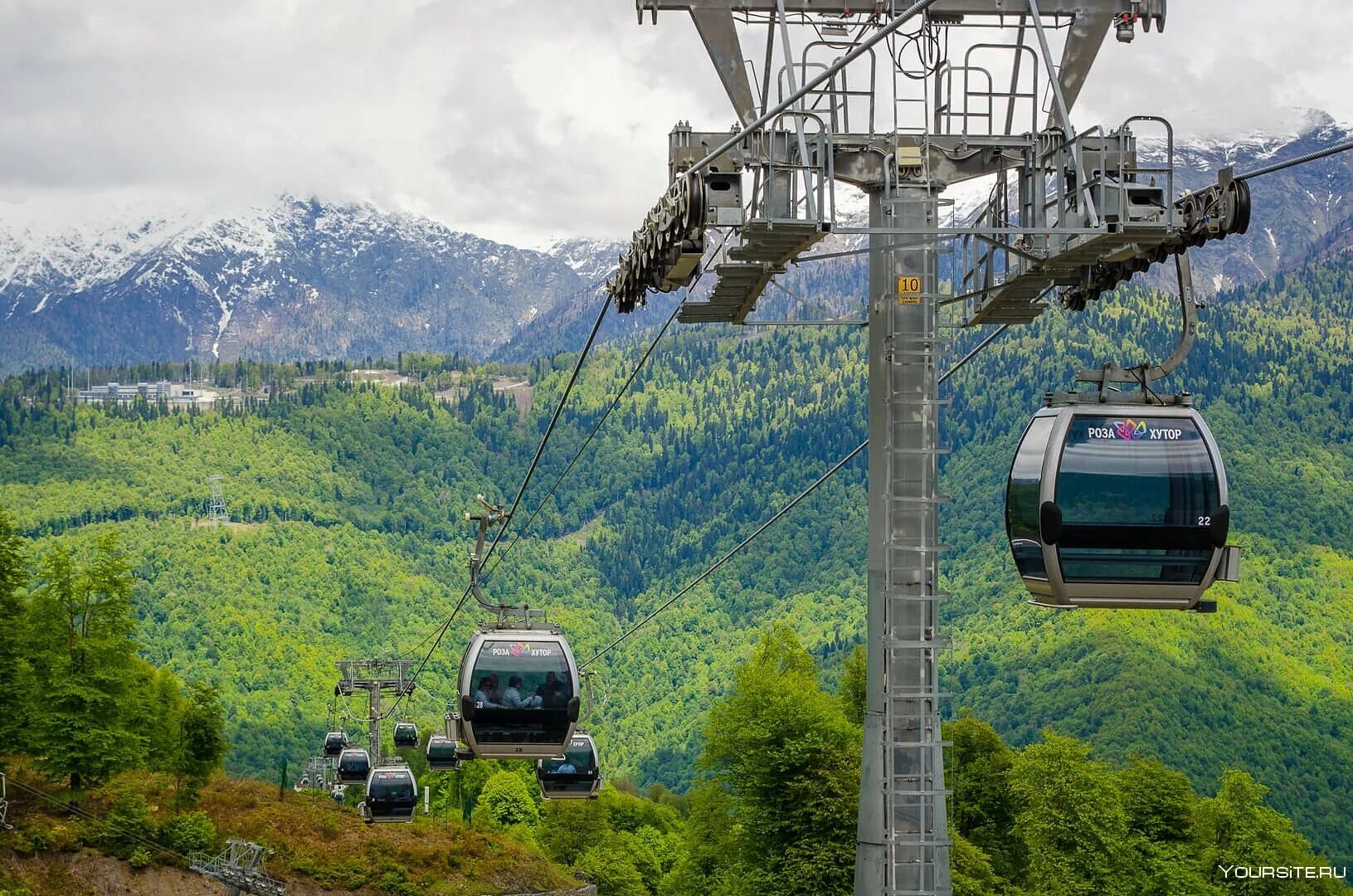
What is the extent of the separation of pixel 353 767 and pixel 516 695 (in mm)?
31695

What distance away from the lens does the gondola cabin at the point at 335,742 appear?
220 ft

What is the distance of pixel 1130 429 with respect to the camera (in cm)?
1495

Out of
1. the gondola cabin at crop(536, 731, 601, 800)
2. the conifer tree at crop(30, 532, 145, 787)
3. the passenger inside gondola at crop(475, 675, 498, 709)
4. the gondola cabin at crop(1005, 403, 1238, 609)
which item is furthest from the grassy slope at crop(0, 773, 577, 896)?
the gondola cabin at crop(1005, 403, 1238, 609)

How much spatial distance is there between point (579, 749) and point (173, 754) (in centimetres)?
2368

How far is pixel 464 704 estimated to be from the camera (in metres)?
26.5

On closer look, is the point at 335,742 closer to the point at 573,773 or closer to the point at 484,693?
the point at 573,773

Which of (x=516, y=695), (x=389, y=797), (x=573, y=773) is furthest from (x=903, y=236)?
(x=389, y=797)

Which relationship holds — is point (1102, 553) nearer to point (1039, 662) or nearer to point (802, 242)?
point (802, 242)

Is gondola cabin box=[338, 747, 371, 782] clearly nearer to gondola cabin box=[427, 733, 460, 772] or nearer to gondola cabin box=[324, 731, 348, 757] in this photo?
gondola cabin box=[427, 733, 460, 772]

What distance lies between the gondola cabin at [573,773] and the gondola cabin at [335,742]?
87.4 ft

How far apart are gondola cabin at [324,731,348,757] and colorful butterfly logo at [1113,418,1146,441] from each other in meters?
53.6

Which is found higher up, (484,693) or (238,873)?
(484,693)

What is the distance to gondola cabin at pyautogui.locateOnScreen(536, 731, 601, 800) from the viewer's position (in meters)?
38.6

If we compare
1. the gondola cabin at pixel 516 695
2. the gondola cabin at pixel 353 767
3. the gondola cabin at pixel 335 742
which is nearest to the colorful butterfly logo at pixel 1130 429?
the gondola cabin at pixel 516 695
